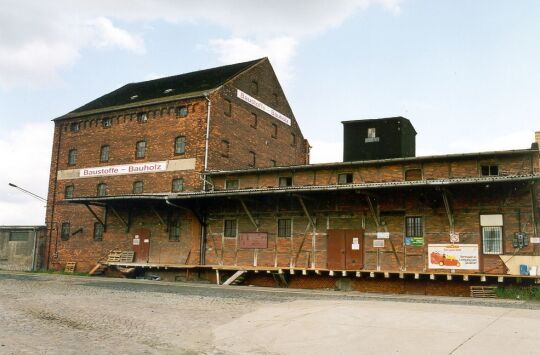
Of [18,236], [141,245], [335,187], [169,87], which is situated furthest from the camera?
[18,236]

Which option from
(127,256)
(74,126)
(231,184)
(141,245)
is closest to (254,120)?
(231,184)

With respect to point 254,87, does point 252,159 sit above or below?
below

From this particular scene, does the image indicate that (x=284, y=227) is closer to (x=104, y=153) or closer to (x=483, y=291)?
(x=483, y=291)

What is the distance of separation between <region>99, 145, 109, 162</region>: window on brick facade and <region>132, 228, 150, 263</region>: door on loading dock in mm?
5736

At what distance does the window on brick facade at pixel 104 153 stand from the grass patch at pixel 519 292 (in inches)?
919

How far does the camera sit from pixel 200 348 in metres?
9.34

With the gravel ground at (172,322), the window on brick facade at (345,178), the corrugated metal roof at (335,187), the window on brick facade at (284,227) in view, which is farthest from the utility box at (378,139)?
the gravel ground at (172,322)

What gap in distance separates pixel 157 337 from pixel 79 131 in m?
26.8

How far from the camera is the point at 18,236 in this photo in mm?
35125

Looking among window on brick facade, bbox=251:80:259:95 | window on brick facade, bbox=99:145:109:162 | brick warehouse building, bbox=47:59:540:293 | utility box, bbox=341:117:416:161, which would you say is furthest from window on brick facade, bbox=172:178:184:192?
utility box, bbox=341:117:416:161

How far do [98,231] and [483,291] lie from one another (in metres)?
21.9

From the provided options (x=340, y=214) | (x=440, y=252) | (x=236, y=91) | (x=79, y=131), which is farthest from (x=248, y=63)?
(x=440, y=252)

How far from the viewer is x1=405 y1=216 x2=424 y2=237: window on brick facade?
883 inches

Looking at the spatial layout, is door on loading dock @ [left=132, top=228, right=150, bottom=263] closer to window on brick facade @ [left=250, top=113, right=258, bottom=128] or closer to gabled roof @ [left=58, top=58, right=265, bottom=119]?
gabled roof @ [left=58, top=58, right=265, bottom=119]
